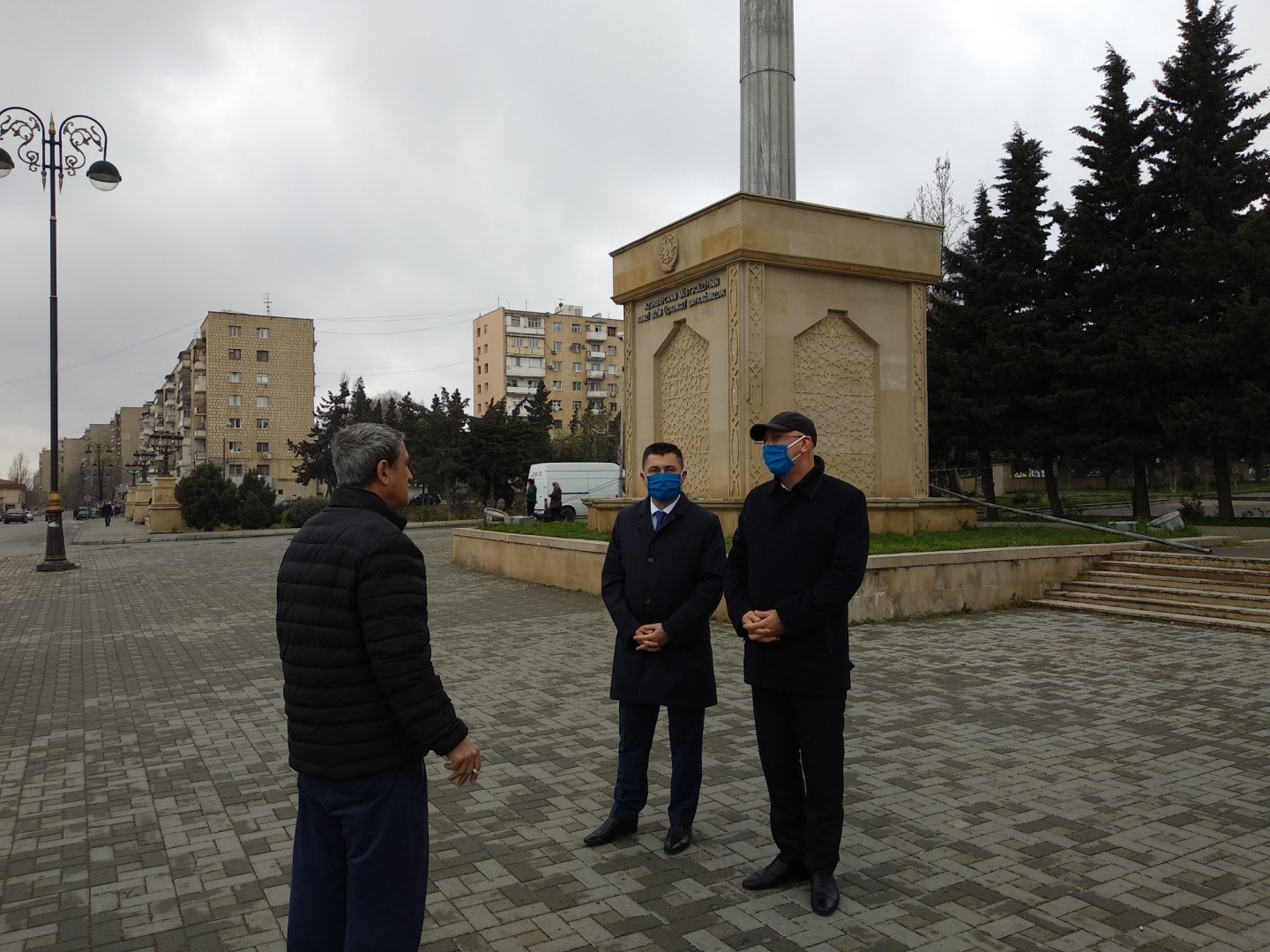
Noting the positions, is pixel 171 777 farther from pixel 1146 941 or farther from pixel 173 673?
pixel 1146 941

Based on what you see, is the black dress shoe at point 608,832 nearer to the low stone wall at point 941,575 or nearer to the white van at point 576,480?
the low stone wall at point 941,575

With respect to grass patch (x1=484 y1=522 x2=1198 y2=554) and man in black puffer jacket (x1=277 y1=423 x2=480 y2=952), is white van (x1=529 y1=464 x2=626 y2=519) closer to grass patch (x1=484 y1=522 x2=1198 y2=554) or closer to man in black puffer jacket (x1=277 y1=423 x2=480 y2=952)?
grass patch (x1=484 y1=522 x2=1198 y2=554)

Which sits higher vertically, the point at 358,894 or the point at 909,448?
the point at 909,448

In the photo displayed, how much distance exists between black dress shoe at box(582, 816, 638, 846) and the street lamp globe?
64.1ft

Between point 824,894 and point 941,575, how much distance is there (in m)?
7.81

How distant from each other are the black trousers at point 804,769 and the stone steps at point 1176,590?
793 cm

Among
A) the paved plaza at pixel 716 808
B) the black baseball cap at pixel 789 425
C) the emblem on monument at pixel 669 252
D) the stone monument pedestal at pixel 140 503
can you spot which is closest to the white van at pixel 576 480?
the emblem on monument at pixel 669 252

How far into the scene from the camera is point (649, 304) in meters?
14.6

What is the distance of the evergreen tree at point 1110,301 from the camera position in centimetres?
2327

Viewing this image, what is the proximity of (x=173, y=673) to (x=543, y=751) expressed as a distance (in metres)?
4.47

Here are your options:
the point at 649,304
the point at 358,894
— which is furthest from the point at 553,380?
the point at 358,894

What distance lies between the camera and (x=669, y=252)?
1363 centimetres

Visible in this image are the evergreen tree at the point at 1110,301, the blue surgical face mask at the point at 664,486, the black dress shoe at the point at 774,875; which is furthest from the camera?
the evergreen tree at the point at 1110,301

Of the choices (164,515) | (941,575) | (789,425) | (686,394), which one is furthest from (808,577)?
(164,515)
